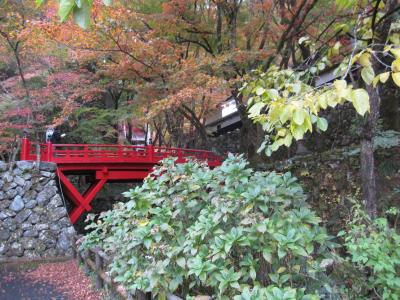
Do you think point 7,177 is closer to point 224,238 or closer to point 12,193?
point 12,193

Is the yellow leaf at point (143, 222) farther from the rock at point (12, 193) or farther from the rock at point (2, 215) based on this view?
the rock at point (12, 193)

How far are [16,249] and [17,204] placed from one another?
1255 mm

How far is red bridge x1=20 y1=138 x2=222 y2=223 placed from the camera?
1113cm

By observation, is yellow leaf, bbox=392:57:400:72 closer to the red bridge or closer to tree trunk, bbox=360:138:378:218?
tree trunk, bbox=360:138:378:218

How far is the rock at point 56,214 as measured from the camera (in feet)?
32.5

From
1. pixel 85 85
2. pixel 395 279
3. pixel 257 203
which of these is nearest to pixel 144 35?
pixel 85 85

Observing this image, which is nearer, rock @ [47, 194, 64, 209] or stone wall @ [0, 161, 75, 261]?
stone wall @ [0, 161, 75, 261]

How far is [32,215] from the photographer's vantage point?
9828 mm

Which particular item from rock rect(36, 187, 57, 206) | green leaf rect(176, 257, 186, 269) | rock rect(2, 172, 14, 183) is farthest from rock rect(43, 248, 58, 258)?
green leaf rect(176, 257, 186, 269)

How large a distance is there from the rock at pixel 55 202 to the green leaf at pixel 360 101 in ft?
32.2

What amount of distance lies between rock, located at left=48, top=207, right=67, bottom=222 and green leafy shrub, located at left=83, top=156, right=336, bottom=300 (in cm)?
667

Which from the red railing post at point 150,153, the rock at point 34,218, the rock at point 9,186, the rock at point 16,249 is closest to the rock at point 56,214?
the rock at point 34,218

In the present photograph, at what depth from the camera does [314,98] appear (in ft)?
6.00

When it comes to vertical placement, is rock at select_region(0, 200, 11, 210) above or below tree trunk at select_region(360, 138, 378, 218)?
below
